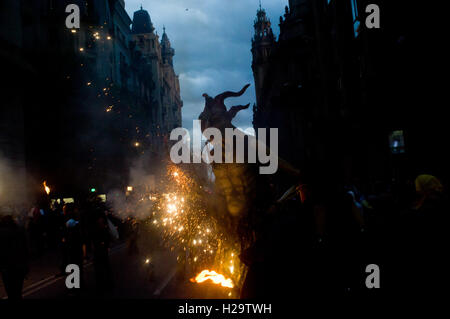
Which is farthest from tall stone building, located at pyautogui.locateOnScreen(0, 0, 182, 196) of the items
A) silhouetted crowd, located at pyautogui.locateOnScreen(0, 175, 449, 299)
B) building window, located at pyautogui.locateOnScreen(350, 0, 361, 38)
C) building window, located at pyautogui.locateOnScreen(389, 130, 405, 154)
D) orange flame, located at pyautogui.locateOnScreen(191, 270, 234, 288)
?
building window, located at pyautogui.locateOnScreen(389, 130, 405, 154)

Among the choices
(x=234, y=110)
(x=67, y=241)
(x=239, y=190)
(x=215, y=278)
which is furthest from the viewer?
(x=67, y=241)

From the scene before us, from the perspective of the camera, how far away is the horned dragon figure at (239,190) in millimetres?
2963

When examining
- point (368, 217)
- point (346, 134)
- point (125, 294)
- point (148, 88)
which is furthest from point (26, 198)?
point (148, 88)

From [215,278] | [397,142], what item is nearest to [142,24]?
[397,142]

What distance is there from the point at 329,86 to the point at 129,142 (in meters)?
17.6

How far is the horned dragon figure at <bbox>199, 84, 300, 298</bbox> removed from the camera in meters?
2.96

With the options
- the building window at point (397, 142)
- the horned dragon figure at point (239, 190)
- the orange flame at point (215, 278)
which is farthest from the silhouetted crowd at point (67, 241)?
the building window at point (397, 142)

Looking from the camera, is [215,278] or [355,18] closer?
[215,278]

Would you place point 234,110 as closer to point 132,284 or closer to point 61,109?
point 132,284

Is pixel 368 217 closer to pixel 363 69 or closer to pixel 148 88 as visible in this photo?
pixel 363 69

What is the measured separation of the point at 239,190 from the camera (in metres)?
2.98

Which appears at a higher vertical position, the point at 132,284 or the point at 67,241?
the point at 67,241

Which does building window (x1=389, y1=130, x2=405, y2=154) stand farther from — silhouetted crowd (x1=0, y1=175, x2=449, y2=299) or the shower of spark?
the shower of spark

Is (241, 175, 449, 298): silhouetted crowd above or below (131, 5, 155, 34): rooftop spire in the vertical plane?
below
